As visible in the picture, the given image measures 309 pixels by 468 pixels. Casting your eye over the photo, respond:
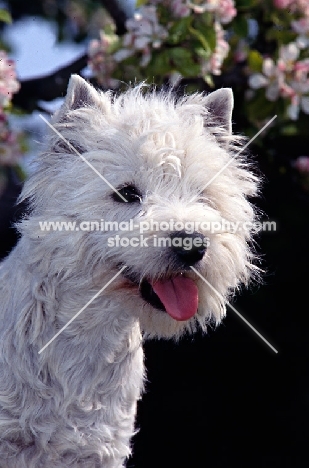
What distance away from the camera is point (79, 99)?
6.96ft

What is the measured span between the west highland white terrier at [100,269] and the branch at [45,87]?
121 cm

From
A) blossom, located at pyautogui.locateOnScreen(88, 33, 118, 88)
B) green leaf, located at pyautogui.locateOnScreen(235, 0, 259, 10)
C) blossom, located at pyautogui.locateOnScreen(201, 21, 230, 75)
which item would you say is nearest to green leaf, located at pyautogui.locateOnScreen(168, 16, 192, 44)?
blossom, located at pyautogui.locateOnScreen(201, 21, 230, 75)

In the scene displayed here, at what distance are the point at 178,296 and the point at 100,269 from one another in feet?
0.68

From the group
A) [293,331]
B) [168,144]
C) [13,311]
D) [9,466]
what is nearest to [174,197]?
[168,144]

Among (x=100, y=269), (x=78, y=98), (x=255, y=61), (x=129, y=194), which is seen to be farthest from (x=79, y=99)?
(x=255, y=61)

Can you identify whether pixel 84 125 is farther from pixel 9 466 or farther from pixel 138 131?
pixel 9 466

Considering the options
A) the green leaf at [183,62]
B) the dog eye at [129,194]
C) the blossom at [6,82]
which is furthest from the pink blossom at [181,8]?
the dog eye at [129,194]

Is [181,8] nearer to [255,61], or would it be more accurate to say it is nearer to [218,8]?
[218,8]

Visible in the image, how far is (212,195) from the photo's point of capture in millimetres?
2094

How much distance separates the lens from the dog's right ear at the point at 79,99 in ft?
6.86

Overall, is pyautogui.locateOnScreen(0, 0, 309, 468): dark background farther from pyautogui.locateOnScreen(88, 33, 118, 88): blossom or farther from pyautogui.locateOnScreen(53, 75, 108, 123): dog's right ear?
pyautogui.locateOnScreen(53, 75, 108, 123): dog's right ear

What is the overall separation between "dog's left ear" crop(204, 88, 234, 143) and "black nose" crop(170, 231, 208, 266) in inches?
18.1

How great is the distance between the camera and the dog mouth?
1949 mm

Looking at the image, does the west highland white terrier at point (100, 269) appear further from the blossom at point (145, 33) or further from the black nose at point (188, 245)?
the blossom at point (145, 33)
